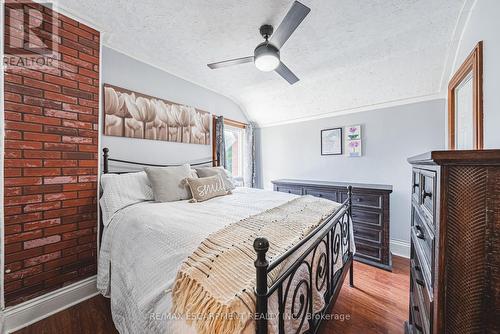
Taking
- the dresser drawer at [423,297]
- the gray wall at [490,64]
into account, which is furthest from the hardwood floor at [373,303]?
the gray wall at [490,64]

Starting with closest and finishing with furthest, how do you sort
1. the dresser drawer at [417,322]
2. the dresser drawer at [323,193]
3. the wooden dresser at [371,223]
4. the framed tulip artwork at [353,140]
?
the dresser drawer at [417,322], the wooden dresser at [371,223], the dresser drawer at [323,193], the framed tulip artwork at [353,140]

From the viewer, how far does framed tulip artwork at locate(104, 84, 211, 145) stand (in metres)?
2.31

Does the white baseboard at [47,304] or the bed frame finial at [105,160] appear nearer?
the white baseboard at [47,304]

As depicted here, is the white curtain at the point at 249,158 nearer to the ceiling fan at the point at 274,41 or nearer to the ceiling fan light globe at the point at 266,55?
the ceiling fan at the point at 274,41

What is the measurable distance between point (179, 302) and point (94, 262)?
5.75 feet

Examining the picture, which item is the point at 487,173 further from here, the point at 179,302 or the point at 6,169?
the point at 6,169

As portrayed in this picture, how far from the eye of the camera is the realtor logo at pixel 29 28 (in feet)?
5.01

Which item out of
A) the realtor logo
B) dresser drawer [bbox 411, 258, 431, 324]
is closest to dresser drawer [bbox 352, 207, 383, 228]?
dresser drawer [bbox 411, 258, 431, 324]

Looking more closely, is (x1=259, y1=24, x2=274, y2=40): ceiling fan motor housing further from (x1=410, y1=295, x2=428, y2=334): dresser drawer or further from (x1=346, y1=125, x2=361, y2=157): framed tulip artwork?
(x1=410, y1=295, x2=428, y2=334): dresser drawer

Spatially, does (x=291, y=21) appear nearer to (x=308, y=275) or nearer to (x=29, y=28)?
(x=308, y=275)

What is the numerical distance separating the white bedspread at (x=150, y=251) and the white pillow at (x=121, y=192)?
13cm

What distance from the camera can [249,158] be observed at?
4215 mm

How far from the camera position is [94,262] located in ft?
6.41

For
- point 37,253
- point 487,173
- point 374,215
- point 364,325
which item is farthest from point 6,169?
point 374,215
